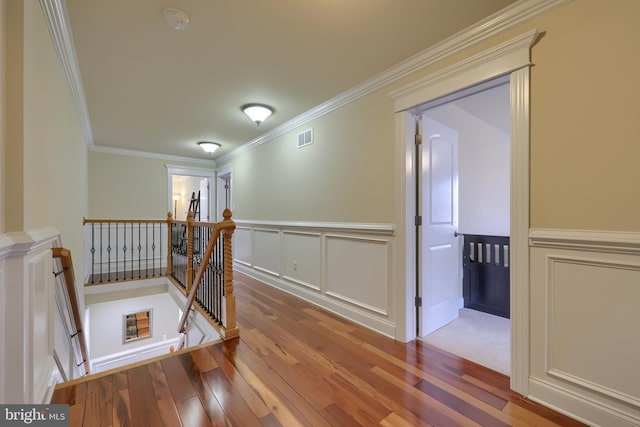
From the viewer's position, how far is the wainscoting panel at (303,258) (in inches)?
133

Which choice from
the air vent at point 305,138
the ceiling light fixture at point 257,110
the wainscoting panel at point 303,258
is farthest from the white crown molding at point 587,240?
the ceiling light fixture at point 257,110

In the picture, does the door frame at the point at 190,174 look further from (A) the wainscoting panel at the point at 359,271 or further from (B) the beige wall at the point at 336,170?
(A) the wainscoting panel at the point at 359,271

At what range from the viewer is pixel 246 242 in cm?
504

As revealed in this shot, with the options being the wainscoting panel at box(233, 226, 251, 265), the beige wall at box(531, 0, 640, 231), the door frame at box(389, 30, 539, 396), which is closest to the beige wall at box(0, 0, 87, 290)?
the door frame at box(389, 30, 539, 396)

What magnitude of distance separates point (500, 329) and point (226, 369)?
2684mm

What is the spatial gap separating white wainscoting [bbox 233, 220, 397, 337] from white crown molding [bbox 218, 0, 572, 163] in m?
1.36

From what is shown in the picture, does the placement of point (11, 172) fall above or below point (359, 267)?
above

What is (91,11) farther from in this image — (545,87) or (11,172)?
(545,87)

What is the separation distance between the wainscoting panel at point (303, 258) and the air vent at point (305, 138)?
1.20 metres

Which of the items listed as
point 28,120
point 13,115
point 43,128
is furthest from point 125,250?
point 13,115

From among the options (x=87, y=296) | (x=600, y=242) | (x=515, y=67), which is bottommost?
(x=87, y=296)

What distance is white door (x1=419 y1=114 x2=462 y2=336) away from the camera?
2.54 m

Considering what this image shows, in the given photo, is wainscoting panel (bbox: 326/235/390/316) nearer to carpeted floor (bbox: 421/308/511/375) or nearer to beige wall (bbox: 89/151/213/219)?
carpeted floor (bbox: 421/308/511/375)

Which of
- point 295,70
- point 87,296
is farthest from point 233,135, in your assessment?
point 87,296
